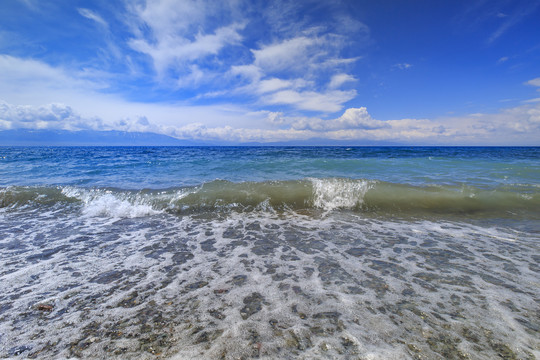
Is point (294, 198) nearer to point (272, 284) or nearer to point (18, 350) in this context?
point (272, 284)

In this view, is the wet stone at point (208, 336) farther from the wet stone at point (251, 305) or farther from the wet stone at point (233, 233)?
the wet stone at point (233, 233)

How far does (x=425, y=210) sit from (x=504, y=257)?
3.93 metres

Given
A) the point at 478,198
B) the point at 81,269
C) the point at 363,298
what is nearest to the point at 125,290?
the point at 81,269

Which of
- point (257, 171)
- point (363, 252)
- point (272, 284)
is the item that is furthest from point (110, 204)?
point (257, 171)

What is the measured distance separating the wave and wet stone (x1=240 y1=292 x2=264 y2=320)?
5.42 metres

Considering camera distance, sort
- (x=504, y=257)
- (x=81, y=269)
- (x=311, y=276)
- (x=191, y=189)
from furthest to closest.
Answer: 1. (x=191, y=189)
2. (x=504, y=257)
3. (x=81, y=269)
4. (x=311, y=276)

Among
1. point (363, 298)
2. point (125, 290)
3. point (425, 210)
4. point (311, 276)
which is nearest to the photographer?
point (363, 298)

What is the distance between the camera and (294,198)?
31.1 feet

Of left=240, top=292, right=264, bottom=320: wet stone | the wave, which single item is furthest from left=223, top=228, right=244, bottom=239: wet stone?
left=240, top=292, right=264, bottom=320: wet stone

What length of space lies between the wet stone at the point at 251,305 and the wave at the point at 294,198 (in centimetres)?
542

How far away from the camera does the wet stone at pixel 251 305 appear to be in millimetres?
2838

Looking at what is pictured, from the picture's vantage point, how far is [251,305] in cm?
301

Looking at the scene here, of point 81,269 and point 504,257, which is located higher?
point 504,257

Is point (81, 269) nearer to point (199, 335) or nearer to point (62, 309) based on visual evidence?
point (62, 309)
